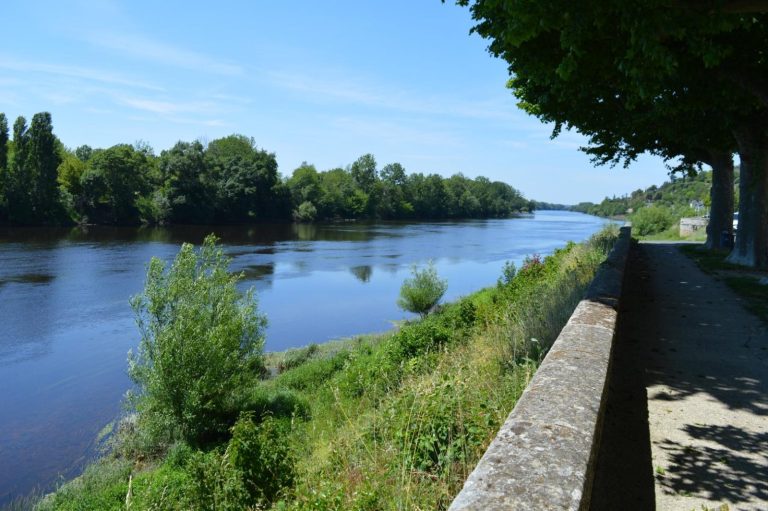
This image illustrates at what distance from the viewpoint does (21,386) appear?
14578 mm

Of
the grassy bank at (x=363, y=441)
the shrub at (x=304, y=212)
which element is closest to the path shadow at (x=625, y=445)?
the grassy bank at (x=363, y=441)

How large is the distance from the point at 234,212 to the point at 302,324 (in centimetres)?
5850

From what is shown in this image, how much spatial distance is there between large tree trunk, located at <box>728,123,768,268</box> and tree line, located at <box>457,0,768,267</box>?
28 mm

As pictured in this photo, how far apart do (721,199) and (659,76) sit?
16.0 meters

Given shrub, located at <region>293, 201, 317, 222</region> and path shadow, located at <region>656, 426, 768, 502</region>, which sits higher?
shrub, located at <region>293, 201, 317, 222</region>

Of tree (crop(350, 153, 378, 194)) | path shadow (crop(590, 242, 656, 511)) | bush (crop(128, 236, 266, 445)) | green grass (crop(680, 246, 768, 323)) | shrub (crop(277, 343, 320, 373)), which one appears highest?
tree (crop(350, 153, 378, 194))


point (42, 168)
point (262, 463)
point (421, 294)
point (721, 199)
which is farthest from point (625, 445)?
point (42, 168)

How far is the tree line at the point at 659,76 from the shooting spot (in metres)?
7.52

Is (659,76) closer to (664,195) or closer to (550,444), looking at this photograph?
(550,444)

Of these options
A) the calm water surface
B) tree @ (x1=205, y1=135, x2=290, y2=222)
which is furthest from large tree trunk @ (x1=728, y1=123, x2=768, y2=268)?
tree @ (x1=205, y1=135, x2=290, y2=222)

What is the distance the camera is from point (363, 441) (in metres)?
4.91

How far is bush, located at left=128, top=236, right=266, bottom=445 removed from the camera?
11.7 m

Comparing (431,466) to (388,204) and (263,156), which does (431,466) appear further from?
(388,204)

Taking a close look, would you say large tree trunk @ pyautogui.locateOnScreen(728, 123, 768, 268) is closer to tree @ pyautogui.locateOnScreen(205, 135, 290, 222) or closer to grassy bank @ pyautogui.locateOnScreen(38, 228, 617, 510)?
grassy bank @ pyautogui.locateOnScreen(38, 228, 617, 510)
